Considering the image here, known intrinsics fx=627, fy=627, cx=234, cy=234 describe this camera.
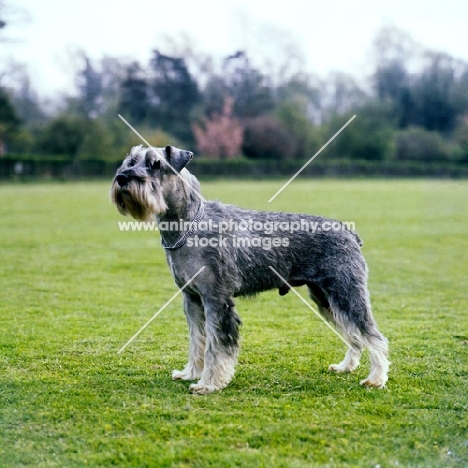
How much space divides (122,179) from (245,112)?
8885cm

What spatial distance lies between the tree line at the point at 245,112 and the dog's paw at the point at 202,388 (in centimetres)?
6297

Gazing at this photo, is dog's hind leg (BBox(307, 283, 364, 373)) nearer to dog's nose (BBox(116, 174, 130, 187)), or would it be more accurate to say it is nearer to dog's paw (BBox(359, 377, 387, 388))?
dog's paw (BBox(359, 377, 387, 388))

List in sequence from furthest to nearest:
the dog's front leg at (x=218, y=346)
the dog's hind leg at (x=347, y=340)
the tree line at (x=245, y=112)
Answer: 1. the tree line at (x=245, y=112)
2. the dog's hind leg at (x=347, y=340)
3. the dog's front leg at (x=218, y=346)

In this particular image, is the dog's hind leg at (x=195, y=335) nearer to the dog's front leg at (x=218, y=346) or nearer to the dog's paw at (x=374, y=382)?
the dog's front leg at (x=218, y=346)

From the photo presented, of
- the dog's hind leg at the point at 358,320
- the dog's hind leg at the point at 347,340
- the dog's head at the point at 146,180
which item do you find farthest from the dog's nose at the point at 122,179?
the dog's hind leg at the point at 358,320

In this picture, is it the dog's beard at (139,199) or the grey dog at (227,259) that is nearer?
the dog's beard at (139,199)

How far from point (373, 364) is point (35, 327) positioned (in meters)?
5.02

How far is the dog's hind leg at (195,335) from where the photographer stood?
7.10 m

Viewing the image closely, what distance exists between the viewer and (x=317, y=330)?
30.5 feet

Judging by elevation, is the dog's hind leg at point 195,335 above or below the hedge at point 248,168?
below

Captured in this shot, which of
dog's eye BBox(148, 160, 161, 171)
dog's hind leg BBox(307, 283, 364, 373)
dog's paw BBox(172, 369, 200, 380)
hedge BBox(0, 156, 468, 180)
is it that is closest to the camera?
dog's eye BBox(148, 160, 161, 171)

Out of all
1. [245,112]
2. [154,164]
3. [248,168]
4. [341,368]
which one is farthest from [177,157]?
[245,112]

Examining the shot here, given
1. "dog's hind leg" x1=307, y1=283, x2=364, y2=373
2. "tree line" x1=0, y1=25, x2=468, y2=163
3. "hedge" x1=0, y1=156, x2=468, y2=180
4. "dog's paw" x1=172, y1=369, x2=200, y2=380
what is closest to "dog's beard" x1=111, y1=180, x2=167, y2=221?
"dog's paw" x1=172, y1=369, x2=200, y2=380

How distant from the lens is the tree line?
7250 centimetres
